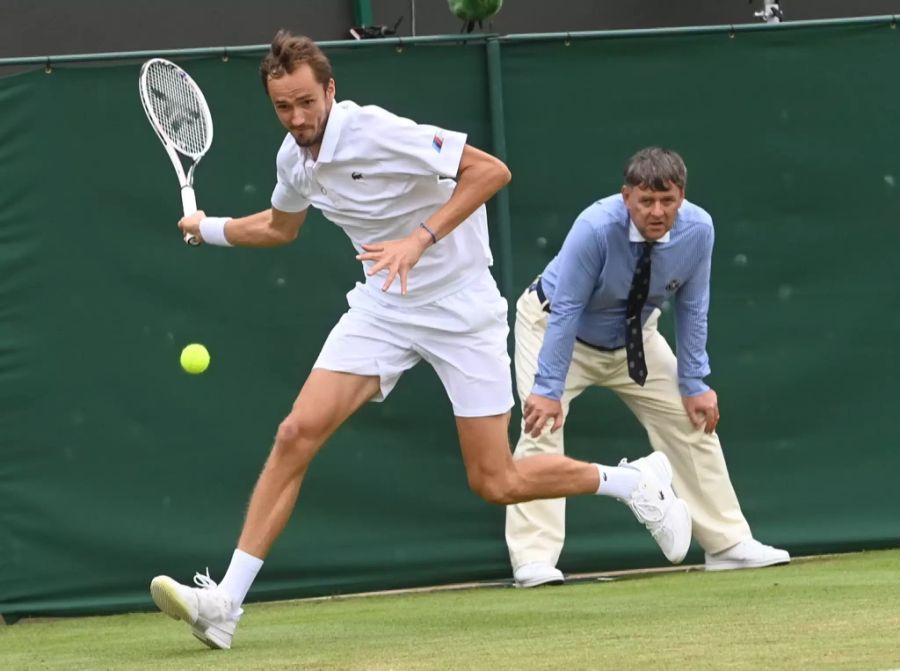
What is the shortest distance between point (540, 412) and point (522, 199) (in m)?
1.13

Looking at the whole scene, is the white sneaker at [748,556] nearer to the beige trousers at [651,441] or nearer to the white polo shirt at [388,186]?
the beige trousers at [651,441]

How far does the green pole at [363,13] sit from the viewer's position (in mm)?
8859

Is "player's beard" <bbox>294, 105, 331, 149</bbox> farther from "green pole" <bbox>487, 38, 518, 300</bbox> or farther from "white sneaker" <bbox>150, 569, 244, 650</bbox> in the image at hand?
"green pole" <bbox>487, 38, 518, 300</bbox>

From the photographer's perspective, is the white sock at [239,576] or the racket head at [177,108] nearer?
the white sock at [239,576]

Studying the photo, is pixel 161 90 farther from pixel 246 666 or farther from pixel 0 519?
pixel 246 666

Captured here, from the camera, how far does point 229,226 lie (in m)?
5.88

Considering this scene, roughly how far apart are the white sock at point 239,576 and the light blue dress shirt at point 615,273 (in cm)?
142

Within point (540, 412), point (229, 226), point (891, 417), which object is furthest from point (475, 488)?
point (891, 417)

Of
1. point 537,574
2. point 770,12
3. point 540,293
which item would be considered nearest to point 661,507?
point 537,574

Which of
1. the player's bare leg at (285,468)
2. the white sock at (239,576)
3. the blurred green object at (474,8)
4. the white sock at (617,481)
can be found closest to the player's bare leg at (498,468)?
the white sock at (617,481)

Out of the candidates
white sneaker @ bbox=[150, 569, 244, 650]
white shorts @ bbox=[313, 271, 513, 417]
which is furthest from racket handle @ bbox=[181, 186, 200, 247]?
white sneaker @ bbox=[150, 569, 244, 650]

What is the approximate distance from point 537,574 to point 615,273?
1212 mm

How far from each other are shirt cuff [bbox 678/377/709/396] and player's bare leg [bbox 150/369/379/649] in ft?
5.76

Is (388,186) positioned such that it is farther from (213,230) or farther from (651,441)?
(651,441)
